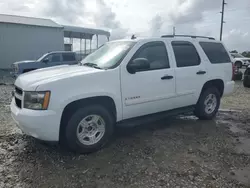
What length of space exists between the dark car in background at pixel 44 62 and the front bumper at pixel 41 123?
402 inches

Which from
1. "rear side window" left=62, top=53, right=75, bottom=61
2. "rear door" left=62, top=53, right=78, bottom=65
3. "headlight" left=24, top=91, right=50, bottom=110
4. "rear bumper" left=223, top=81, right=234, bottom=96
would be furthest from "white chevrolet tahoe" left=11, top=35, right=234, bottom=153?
"rear side window" left=62, top=53, right=75, bottom=61

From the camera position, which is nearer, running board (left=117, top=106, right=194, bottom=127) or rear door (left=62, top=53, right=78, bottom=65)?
running board (left=117, top=106, right=194, bottom=127)

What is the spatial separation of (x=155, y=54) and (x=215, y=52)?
197 cm

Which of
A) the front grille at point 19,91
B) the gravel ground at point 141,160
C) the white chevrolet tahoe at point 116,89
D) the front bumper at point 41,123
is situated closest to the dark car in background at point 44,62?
the gravel ground at point 141,160

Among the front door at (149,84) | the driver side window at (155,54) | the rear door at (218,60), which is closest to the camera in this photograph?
the front door at (149,84)

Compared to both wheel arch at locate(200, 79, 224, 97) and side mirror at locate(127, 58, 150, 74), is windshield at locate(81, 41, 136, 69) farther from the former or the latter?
wheel arch at locate(200, 79, 224, 97)

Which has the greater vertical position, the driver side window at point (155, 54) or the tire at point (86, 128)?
the driver side window at point (155, 54)

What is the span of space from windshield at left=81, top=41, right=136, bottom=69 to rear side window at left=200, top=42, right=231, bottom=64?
209 cm

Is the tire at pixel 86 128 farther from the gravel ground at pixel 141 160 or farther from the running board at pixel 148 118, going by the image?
the running board at pixel 148 118

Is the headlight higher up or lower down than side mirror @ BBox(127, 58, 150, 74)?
lower down

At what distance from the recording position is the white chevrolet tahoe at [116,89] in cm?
357

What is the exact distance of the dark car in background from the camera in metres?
13.0

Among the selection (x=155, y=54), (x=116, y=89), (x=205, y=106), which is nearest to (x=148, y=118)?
(x=116, y=89)

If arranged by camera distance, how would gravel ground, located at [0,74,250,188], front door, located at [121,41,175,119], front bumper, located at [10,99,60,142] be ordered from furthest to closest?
front door, located at [121,41,175,119] < front bumper, located at [10,99,60,142] < gravel ground, located at [0,74,250,188]
